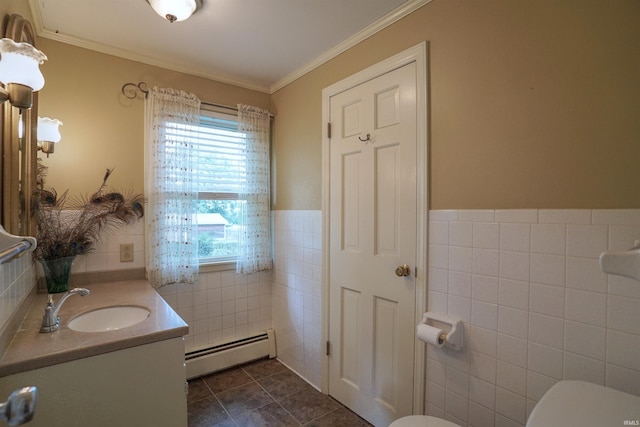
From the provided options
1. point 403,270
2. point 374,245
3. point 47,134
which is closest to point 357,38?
point 374,245

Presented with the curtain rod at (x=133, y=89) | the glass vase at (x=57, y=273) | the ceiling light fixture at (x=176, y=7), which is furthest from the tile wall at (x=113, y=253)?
the ceiling light fixture at (x=176, y=7)

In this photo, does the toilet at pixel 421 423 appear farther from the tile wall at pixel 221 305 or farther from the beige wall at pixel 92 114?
the beige wall at pixel 92 114

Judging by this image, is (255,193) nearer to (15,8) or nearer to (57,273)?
(57,273)

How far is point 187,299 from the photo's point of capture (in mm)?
2439

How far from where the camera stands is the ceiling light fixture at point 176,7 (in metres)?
1.56

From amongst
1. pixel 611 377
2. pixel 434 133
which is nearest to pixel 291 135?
pixel 434 133

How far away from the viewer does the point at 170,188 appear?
2270 millimetres

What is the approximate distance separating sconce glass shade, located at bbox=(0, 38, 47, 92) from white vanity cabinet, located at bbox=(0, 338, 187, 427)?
101 centimetres

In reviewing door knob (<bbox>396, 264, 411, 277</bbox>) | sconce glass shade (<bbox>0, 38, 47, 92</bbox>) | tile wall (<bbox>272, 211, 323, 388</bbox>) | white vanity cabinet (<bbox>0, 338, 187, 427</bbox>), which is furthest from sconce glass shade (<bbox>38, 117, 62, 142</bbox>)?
door knob (<bbox>396, 264, 411, 277</bbox>)

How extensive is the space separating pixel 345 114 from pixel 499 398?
176 centimetres

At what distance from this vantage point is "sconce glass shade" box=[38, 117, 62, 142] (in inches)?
69.2

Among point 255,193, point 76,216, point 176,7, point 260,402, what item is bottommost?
point 260,402

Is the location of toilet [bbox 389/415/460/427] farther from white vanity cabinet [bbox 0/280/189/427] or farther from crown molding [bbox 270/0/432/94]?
crown molding [bbox 270/0/432/94]

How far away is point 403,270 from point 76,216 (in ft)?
6.84
